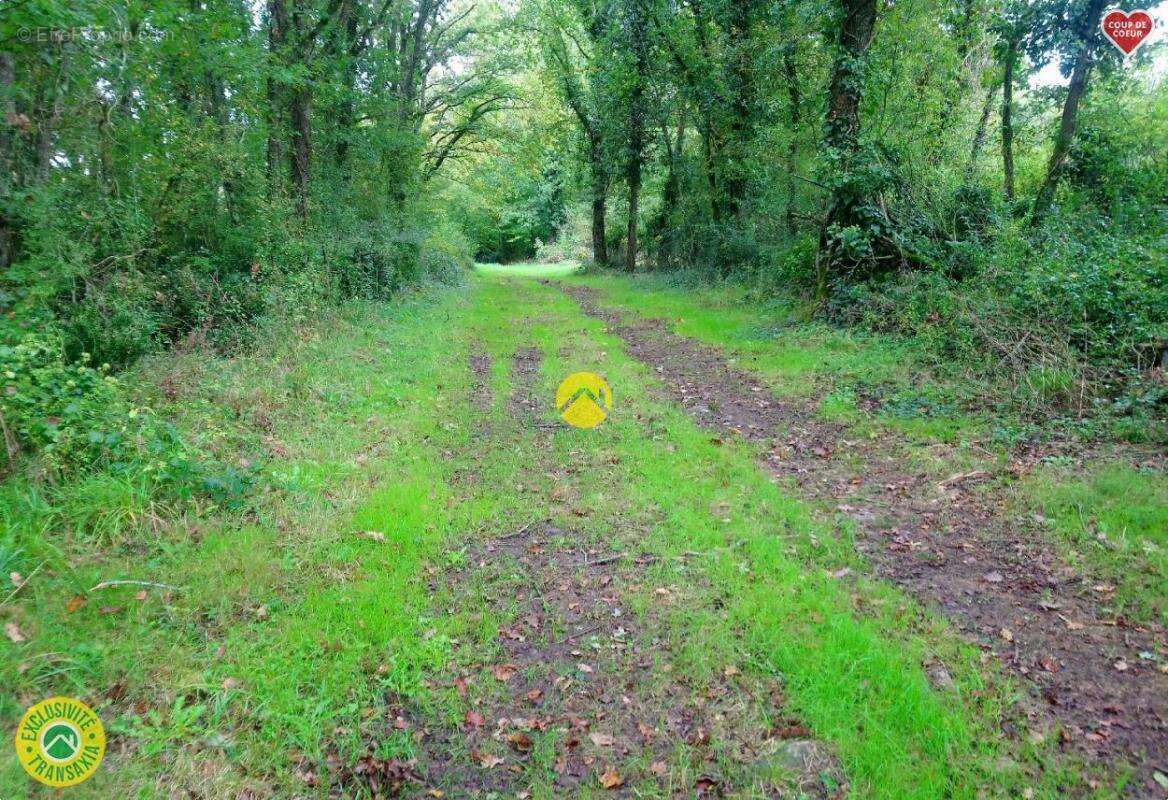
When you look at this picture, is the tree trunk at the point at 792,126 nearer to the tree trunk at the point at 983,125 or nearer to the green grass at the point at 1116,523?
the tree trunk at the point at 983,125

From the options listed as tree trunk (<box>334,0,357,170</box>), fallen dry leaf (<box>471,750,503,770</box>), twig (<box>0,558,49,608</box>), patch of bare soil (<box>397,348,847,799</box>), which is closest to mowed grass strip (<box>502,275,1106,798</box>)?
patch of bare soil (<box>397,348,847,799</box>)

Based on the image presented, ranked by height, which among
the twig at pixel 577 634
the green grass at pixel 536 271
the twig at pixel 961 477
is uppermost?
the green grass at pixel 536 271

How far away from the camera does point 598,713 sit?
140 inches

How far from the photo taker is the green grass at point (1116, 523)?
4.25 meters

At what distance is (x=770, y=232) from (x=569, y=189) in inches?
723

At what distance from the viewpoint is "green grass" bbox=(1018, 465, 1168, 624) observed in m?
4.25

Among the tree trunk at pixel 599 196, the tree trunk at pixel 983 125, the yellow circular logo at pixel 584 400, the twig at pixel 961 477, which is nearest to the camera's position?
the twig at pixel 961 477

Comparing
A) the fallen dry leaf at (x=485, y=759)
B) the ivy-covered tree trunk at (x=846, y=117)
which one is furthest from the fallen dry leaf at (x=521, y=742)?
the ivy-covered tree trunk at (x=846, y=117)

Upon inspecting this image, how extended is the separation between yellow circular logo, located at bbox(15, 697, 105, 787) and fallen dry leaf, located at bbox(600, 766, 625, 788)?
2368mm

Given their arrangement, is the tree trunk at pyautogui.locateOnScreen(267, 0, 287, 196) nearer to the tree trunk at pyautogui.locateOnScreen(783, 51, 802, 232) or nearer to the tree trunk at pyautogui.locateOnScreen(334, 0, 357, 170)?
the tree trunk at pyautogui.locateOnScreen(334, 0, 357, 170)

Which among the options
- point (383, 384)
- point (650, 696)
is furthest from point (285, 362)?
point (650, 696)

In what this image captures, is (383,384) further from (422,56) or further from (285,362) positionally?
(422,56)

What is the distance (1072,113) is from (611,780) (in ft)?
51.7

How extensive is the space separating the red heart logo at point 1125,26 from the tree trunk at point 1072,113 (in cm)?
23
